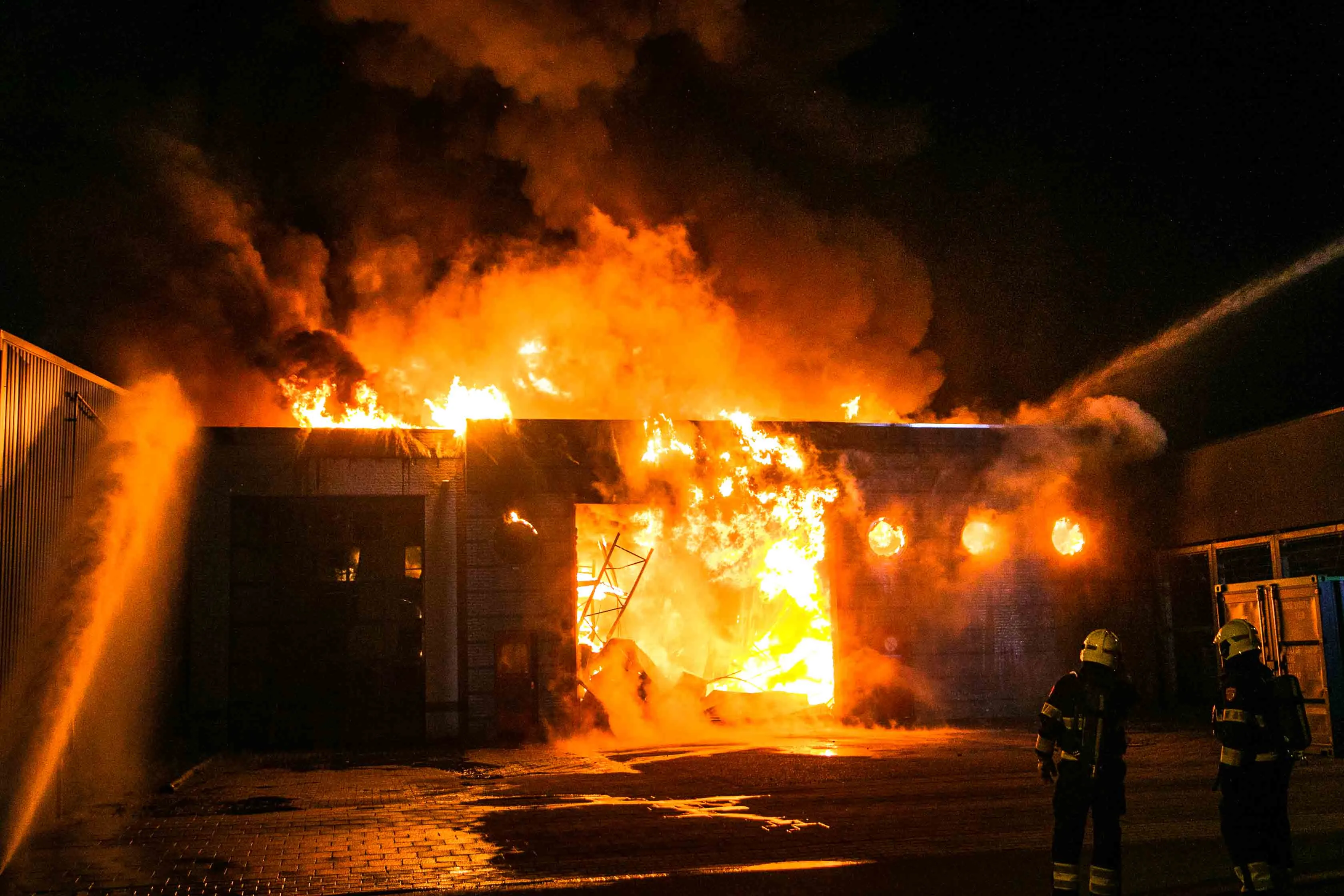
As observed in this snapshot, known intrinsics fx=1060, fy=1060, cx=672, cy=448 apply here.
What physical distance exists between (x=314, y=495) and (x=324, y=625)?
6.94ft

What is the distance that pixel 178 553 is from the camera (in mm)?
16156

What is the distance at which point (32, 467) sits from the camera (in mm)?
10523

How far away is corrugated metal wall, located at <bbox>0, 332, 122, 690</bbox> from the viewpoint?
990 centimetres

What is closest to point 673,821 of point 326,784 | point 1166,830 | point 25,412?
point 1166,830

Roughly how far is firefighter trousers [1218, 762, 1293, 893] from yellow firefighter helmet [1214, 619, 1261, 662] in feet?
2.41

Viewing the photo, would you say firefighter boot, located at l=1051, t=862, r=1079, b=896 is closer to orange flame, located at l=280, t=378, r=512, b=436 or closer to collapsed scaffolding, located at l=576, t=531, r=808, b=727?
collapsed scaffolding, located at l=576, t=531, r=808, b=727

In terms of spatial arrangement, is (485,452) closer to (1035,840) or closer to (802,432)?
(802,432)

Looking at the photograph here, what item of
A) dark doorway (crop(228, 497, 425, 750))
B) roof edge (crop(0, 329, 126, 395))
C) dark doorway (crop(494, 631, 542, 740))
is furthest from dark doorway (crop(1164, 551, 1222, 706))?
roof edge (crop(0, 329, 126, 395))

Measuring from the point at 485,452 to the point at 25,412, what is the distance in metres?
8.03

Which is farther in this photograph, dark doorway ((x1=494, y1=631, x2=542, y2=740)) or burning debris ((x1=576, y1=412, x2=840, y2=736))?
burning debris ((x1=576, y1=412, x2=840, y2=736))

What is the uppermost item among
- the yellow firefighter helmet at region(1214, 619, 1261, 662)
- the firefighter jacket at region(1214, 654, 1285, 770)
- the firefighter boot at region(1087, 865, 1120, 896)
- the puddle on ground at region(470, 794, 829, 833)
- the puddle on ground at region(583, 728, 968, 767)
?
the yellow firefighter helmet at region(1214, 619, 1261, 662)

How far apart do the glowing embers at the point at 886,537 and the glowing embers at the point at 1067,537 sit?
9.47 ft

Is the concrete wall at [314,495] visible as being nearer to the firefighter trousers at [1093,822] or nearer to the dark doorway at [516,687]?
the dark doorway at [516,687]

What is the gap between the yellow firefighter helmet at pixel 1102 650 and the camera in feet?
21.2
